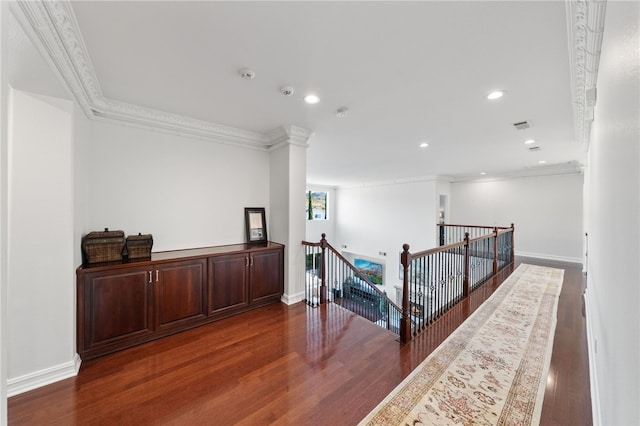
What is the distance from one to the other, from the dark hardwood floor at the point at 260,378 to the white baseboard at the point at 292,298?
1.86 ft

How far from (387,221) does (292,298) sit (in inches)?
278

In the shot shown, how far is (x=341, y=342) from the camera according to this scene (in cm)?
273

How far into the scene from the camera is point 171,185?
132 inches

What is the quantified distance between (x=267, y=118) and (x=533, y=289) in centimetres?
540

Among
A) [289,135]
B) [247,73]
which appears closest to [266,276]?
[289,135]

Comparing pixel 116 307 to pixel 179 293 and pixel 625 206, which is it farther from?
pixel 625 206

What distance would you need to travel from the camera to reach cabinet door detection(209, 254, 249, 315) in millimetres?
3168

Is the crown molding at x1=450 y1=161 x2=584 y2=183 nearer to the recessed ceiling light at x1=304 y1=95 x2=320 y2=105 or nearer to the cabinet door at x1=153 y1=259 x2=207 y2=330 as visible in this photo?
the recessed ceiling light at x1=304 y1=95 x2=320 y2=105

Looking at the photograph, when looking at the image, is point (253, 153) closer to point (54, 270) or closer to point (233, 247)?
point (233, 247)

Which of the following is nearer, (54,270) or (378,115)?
(54,270)

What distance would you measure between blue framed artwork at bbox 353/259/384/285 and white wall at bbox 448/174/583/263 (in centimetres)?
392

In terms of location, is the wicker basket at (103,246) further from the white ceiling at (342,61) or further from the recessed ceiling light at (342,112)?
the recessed ceiling light at (342,112)

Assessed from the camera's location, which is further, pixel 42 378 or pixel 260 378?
pixel 260 378

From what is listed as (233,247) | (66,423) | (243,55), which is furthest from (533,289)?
(66,423)
